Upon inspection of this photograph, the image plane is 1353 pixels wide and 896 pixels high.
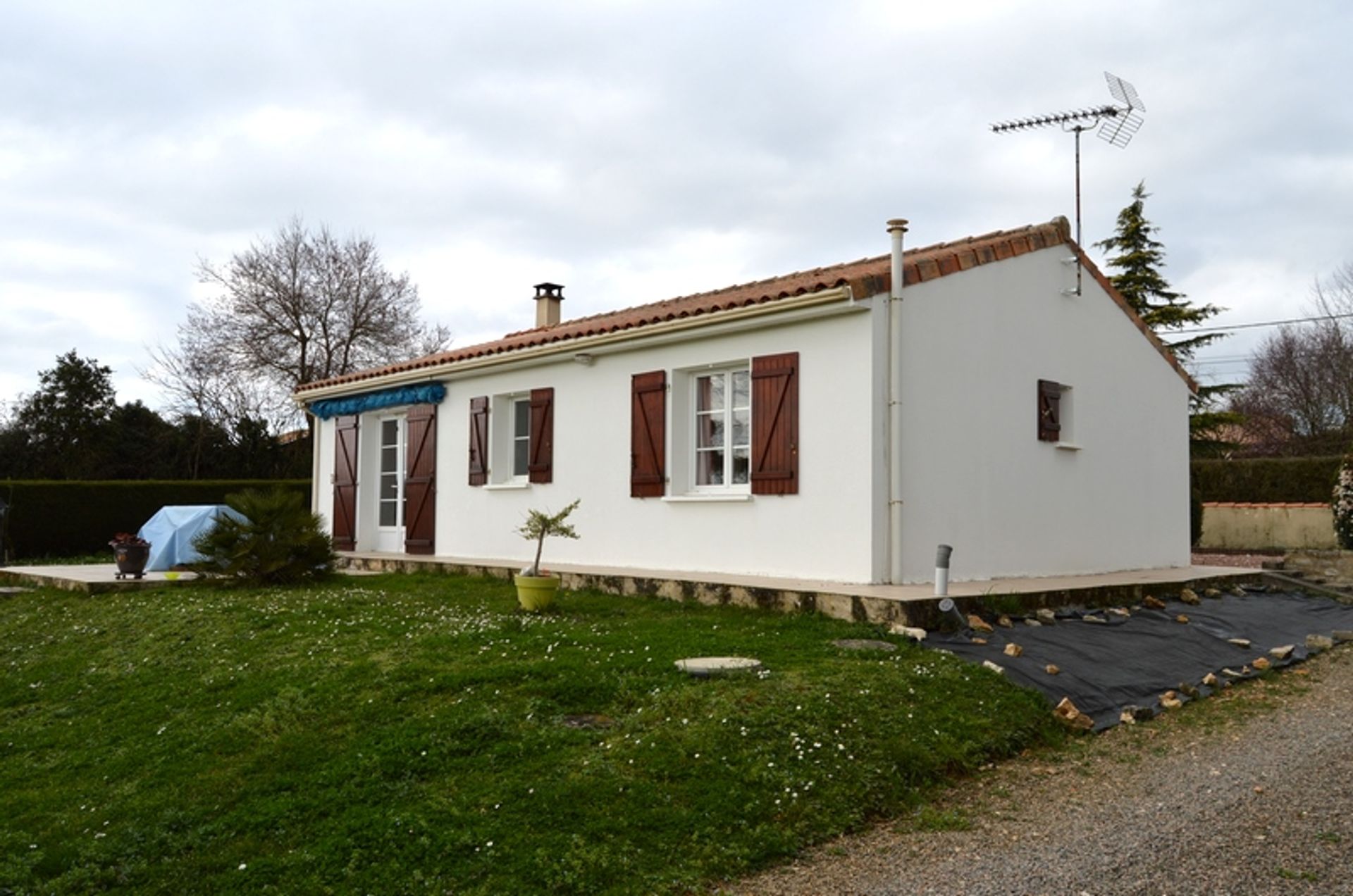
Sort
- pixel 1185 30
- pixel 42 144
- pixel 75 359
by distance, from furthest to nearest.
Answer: pixel 75 359
pixel 42 144
pixel 1185 30

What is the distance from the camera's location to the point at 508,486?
12.1 metres

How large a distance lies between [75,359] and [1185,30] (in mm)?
25182

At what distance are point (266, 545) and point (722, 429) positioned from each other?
4796 mm

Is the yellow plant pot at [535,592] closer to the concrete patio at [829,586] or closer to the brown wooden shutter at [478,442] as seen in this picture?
the concrete patio at [829,586]

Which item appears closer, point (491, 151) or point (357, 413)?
point (491, 151)

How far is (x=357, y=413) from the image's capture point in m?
14.6

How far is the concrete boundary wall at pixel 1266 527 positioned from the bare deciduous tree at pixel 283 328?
2009cm

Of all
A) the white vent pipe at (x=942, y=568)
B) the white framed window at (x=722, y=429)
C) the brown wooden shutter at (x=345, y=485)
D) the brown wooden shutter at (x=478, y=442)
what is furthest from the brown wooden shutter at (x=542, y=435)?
the white vent pipe at (x=942, y=568)

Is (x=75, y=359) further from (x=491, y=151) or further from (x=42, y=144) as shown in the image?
(x=491, y=151)

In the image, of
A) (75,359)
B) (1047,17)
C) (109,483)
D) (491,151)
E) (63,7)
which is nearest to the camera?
(63,7)

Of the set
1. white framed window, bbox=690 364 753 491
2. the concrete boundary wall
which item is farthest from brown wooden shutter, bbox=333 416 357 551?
the concrete boundary wall

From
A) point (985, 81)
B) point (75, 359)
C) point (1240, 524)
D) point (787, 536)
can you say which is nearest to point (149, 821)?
point (787, 536)

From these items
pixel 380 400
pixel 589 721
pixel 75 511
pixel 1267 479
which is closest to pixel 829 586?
pixel 589 721

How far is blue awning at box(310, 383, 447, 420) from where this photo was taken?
13266 millimetres
